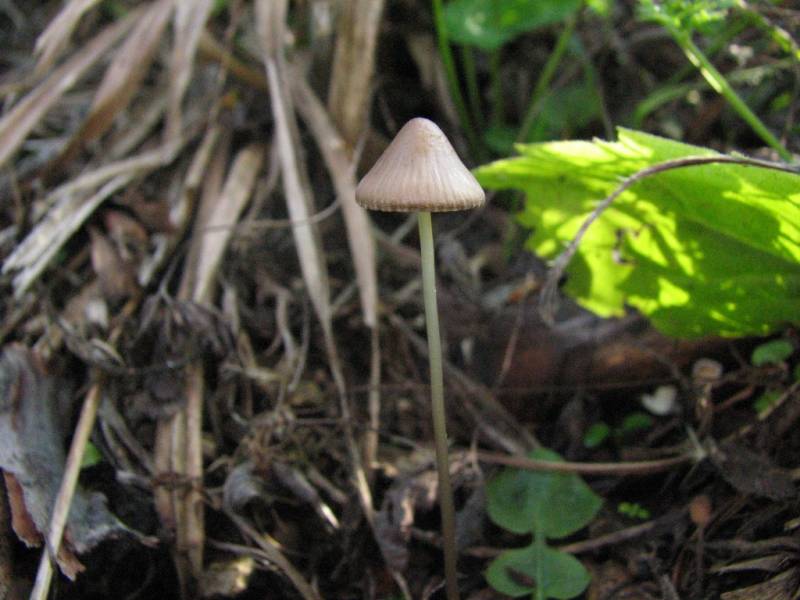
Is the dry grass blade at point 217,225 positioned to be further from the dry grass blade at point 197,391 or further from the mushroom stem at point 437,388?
the mushroom stem at point 437,388

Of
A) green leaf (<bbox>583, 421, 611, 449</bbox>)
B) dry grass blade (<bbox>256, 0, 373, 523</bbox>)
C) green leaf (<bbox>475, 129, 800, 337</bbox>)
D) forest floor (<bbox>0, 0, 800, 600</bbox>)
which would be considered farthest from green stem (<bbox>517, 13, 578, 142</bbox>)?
green leaf (<bbox>583, 421, 611, 449</bbox>)

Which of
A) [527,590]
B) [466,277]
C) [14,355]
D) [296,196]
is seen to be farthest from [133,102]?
[527,590]

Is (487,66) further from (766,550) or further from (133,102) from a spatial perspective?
(766,550)

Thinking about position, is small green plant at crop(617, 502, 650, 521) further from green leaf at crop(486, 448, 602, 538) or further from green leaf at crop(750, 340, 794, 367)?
green leaf at crop(750, 340, 794, 367)

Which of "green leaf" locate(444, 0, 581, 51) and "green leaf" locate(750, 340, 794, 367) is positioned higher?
"green leaf" locate(444, 0, 581, 51)

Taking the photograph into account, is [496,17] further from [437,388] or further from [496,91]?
[437,388]

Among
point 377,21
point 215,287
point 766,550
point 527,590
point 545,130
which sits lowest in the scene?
point 527,590
